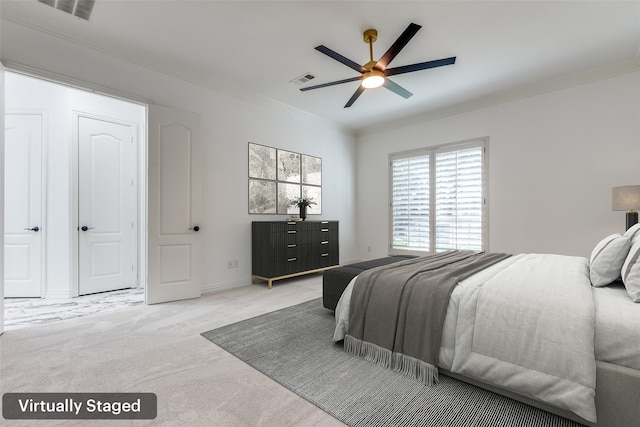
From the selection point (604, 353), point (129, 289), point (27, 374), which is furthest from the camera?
point (129, 289)

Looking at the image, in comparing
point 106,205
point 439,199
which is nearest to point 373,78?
point 439,199

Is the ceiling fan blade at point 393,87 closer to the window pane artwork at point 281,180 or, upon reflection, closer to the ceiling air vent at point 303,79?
the ceiling air vent at point 303,79

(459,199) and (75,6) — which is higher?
(75,6)

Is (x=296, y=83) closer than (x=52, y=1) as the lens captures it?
No

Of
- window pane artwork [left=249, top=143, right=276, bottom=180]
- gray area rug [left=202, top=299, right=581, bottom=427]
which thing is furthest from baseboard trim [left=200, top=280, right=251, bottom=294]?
window pane artwork [left=249, top=143, right=276, bottom=180]

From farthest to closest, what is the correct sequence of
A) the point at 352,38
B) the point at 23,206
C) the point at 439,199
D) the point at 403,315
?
the point at 439,199 < the point at 23,206 < the point at 352,38 < the point at 403,315

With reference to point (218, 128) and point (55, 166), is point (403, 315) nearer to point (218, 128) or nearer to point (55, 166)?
point (218, 128)

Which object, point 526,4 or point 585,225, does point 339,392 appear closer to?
point 526,4

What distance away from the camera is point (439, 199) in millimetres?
5148

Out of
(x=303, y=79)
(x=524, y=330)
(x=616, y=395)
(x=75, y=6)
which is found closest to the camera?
(x=616, y=395)

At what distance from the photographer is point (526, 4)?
2604 millimetres

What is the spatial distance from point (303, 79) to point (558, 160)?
3701mm

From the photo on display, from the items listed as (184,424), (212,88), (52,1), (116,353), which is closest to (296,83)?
(212,88)

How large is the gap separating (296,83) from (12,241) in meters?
4.27
